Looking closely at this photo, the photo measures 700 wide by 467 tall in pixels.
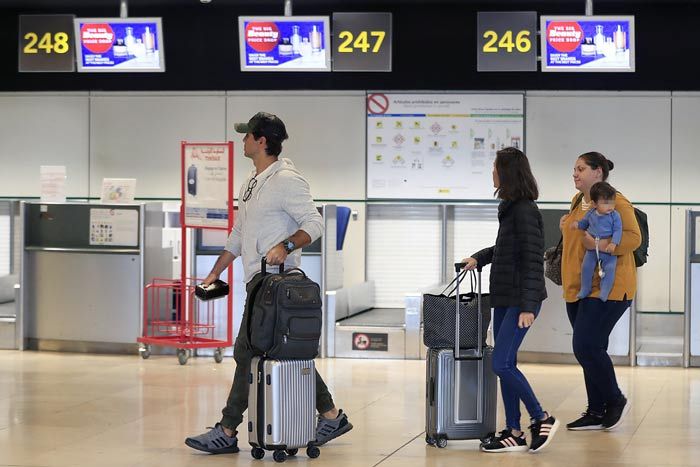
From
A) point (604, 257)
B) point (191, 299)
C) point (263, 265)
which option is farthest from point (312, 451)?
point (191, 299)

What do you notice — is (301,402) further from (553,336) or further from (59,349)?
(59,349)

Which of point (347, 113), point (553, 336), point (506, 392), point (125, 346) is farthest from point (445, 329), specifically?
point (347, 113)

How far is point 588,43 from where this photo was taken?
1111 cm

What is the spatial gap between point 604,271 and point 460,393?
1.10 meters

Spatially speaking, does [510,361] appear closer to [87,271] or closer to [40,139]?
[87,271]

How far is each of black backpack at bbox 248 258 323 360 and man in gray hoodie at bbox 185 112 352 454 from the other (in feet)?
0.32

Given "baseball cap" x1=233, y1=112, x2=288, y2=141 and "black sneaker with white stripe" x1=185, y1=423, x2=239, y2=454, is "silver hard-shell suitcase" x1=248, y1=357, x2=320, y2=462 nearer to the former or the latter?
"black sneaker with white stripe" x1=185, y1=423, x2=239, y2=454

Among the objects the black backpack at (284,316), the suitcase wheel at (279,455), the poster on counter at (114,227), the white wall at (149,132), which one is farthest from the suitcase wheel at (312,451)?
the white wall at (149,132)

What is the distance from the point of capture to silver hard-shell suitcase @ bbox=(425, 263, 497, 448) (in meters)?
6.30

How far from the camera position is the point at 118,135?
1278cm

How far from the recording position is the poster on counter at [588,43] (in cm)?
1105

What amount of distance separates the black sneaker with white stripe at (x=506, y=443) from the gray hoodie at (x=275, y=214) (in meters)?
1.40

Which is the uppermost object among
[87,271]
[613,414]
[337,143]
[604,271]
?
[337,143]

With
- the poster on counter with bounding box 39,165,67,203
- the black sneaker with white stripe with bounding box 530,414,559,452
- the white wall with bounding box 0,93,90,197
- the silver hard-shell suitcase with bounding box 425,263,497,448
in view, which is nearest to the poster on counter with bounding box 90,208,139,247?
the poster on counter with bounding box 39,165,67,203
